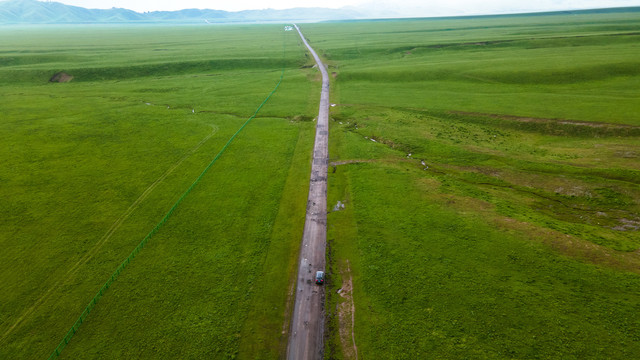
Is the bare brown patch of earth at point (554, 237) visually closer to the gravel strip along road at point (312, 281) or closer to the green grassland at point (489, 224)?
the green grassland at point (489, 224)

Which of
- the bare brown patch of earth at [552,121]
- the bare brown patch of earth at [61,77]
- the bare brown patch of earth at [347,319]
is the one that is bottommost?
the bare brown patch of earth at [347,319]

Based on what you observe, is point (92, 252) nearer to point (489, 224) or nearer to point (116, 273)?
point (116, 273)

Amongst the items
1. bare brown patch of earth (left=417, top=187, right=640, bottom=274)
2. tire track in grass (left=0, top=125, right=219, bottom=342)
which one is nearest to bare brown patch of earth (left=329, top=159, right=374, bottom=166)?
bare brown patch of earth (left=417, top=187, right=640, bottom=274)

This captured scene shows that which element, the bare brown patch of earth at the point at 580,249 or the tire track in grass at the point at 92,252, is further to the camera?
the bare brown patch of earth at the point at 580,249

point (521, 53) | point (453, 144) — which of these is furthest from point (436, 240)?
point (521, 53)

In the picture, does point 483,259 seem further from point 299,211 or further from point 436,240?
point 299,211

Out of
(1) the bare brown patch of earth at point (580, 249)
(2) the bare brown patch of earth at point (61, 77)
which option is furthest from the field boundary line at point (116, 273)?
(2) the bare brown patch of earth at point (61, 77)
